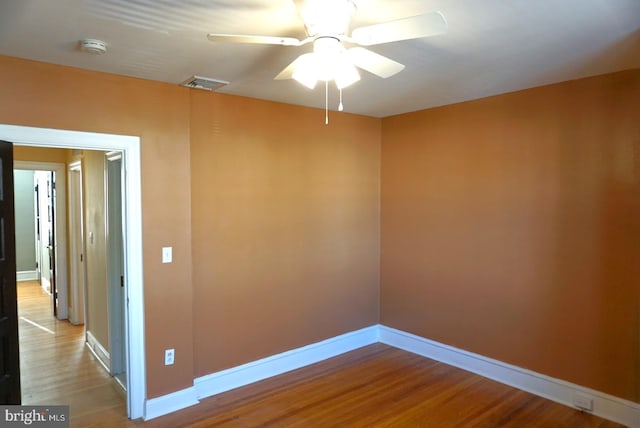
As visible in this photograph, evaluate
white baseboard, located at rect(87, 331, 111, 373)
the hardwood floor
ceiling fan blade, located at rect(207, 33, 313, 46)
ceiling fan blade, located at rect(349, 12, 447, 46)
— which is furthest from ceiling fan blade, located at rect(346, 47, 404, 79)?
white baseboard, located at rect(87, 331, 111, 373)

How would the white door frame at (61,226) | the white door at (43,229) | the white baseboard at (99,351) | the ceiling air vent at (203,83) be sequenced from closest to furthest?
1. the ceiling air vent at (203,83)
2. the white baseboard at (99,351)
3. the white door frame at (61,226)
4. the white door at (43,229)

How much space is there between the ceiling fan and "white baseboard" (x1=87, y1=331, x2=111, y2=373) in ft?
11.3

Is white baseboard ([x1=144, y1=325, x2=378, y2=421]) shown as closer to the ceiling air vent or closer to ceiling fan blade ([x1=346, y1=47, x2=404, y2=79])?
the ceiling air vent

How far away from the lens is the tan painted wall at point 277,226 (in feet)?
Answer: 11.3

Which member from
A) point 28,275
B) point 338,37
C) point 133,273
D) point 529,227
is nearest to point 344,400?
point 133,273

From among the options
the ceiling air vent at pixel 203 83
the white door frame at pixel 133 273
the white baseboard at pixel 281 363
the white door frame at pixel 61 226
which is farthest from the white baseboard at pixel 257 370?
the white door frame at pixel 61 226

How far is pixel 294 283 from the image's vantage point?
402 centimetres

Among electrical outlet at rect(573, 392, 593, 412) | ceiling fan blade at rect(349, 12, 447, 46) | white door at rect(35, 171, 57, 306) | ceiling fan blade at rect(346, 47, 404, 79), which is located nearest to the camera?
ceiling fan blade at rect(349, 12, 447, 46)

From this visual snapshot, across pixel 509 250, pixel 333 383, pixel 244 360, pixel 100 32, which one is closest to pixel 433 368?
pixel 333 383

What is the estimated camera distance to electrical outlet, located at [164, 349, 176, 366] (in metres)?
3.16

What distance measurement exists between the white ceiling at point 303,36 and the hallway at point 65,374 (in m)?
2.57

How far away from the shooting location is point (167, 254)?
314 cm

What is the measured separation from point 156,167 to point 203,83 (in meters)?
0.73

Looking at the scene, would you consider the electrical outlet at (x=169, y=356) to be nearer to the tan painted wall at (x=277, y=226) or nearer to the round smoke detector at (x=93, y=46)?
the tan painted wall at (x=277, y=226)
